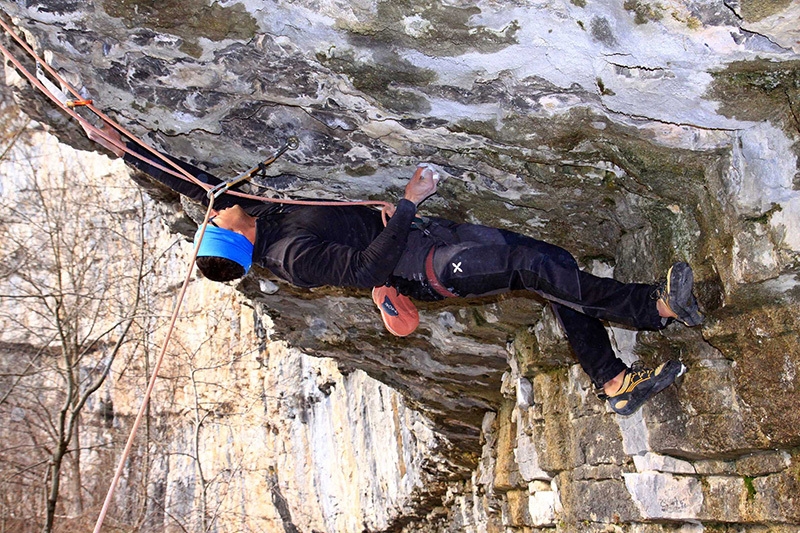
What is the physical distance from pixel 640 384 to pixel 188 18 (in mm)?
2572

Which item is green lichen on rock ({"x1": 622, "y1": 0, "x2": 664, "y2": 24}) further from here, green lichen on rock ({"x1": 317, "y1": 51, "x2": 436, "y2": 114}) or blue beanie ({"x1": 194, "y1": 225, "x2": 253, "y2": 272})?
blue beanie ({"x1": 194, "y1": 225, "x2": 253, "y2": 272})

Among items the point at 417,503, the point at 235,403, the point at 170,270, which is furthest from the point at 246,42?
the point at 170,270

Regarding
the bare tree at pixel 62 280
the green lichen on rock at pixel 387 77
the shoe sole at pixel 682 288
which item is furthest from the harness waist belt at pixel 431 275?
the bare tree at pixel 62 280

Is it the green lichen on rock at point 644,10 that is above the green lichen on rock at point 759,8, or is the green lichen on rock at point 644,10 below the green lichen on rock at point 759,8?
above

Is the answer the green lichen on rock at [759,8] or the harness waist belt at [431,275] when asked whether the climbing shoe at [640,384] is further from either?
the green lichen on rock at [759,8]

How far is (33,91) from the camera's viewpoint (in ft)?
11.4

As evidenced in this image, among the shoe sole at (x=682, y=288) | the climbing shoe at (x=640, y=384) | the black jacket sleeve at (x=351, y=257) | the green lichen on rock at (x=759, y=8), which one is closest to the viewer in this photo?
the green lichen on rock at (x=759, y=8)

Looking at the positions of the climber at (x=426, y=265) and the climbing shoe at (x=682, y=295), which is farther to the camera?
the climber at (x=426, y=265)

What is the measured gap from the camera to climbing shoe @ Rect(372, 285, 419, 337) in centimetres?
373

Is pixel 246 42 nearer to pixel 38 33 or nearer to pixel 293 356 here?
pixel 38 33

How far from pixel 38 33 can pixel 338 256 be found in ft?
5.08

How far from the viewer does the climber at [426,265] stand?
10.3ft

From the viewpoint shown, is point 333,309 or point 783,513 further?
point 333,309

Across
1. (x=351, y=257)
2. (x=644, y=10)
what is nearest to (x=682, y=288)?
(x=644, y=10)
